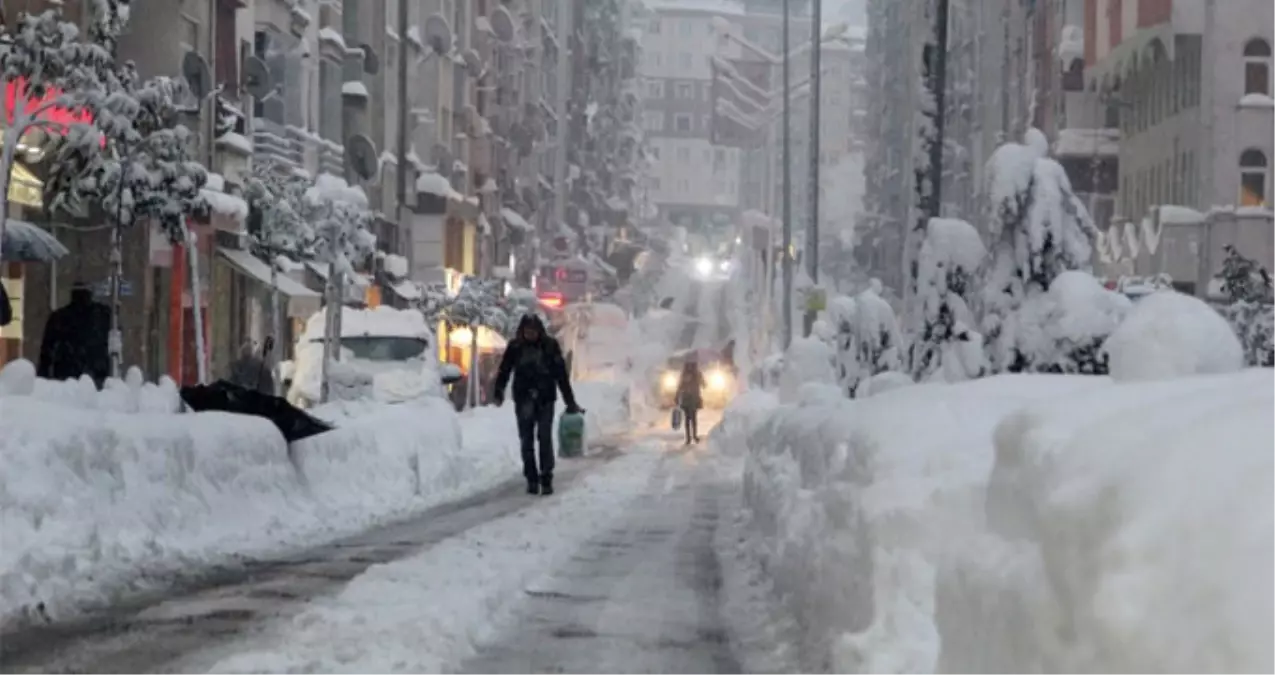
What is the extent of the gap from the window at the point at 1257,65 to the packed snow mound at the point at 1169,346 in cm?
4722

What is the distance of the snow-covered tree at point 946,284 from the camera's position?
21078 millimetres

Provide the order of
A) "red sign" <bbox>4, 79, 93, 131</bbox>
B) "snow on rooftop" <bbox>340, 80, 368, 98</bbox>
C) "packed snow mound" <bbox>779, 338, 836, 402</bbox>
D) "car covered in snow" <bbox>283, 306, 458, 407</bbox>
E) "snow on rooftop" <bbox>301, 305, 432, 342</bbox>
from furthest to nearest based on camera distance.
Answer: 1. "snow on rooftop" <bbox>340, 80, 368, 98</bbox>
2. "packed snow mound" <bbox>779, 338, 836, 402</bbox>
3. "snow on rooftop" <bbox>301, 305, 432, 342</bbox>
4. "car covered in snow" <bbox>283, 306, 458, 407</bbox>
5. "red sign" <bbox>4, 79, 93, 131</bbox>

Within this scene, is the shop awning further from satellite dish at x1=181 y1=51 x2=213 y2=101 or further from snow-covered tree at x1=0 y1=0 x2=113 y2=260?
snow-covered tree at x1=0 y1=0 x2=113 y2=260

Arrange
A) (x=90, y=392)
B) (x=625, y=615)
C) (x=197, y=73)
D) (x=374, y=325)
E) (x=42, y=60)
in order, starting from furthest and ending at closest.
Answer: (x=197, y=73) < (x=374, y=325) < (x=42, y=60) < (x=90, y=392) < (x=625, y=615)

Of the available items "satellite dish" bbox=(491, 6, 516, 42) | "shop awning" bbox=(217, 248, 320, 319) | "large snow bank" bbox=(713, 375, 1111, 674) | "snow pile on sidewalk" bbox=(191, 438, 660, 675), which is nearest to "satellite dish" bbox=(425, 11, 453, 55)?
"satellite dish" bbox=(491, 6, 516, 42)

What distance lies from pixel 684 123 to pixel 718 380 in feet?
386

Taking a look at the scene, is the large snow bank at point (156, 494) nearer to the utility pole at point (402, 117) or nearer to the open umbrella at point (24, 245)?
the open umbrella at point (24, 245)

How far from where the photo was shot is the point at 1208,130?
170 feet

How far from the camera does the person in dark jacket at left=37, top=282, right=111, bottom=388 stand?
2120 cm

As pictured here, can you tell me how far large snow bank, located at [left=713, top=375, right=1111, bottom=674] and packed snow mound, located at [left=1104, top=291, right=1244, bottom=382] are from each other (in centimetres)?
50

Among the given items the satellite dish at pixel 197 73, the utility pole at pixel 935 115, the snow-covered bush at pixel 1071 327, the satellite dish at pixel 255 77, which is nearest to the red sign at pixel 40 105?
the utility pole at pixel 935 115

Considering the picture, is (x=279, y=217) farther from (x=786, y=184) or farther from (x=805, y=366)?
(x=786, y=184)

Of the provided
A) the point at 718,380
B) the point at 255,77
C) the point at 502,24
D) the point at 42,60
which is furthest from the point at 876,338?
the point at 502,24

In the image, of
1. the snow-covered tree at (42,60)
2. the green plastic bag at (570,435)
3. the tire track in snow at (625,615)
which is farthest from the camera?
the green plastic bag at (570,435)
